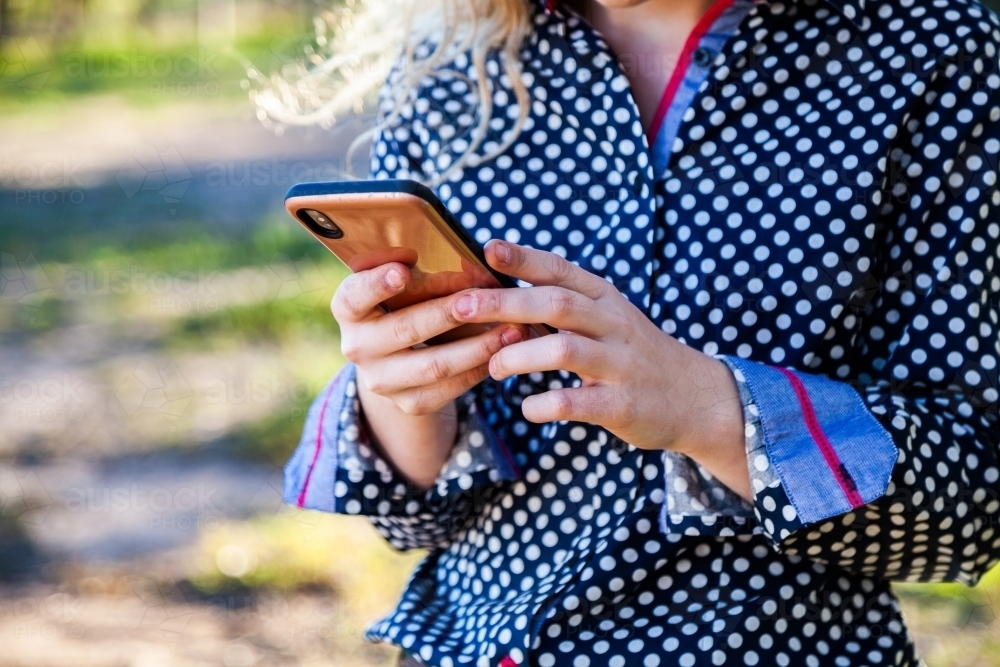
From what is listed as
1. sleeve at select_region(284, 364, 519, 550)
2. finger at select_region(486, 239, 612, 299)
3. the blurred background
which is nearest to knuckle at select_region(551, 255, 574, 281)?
finger at select_region(486, 239, 612, 299)

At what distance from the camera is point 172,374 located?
11.9 feet

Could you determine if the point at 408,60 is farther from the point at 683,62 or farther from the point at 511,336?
the point at 511,336

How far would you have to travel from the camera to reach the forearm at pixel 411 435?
118 centimetres

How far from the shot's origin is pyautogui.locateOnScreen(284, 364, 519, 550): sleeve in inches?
47.1

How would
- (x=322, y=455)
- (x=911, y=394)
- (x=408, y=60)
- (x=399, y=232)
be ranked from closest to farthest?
(x=399, y=232), (x=911, y=394), (x=322, y=455), (x=408, y=60)

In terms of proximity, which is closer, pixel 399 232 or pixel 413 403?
pixel 399 232

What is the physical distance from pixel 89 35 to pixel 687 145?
6.35 meters

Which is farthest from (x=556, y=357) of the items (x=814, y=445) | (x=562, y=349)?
(x=814, y=445)

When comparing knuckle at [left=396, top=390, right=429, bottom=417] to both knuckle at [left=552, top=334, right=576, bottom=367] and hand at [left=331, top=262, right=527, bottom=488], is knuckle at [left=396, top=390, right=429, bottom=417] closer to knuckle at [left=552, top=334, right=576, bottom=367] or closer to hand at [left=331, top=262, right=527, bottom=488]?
hand at [left=331, top=262, right=527, bottom=488]

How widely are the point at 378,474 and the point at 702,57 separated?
60 cm

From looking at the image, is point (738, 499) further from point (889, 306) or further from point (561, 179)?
point (561, 179)

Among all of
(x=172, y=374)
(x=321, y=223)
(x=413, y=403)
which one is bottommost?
(x=172, y=374)

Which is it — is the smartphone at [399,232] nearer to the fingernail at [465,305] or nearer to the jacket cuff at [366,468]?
the fingernail at [465,305]

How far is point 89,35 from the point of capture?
668 centimetres
